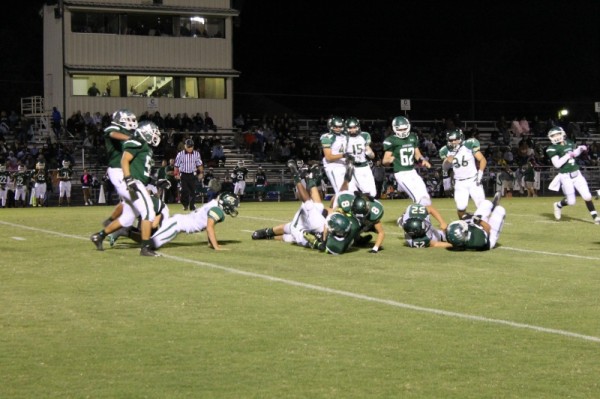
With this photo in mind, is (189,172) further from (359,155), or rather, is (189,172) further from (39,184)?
(39,184)

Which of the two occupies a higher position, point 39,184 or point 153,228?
point 39,184

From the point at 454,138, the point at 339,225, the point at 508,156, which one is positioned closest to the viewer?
the point at 339,225

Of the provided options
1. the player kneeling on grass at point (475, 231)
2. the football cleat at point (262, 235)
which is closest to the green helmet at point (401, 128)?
the player kneeling on grass at point (475, 231)

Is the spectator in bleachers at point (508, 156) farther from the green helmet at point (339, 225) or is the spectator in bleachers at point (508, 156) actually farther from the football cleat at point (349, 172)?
the green helmet at point (339, 225)

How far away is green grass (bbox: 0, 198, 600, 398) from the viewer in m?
5.99

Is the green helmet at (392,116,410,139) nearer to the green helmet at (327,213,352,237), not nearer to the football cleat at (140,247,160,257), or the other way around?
the green helmet at (327,213,352,237)

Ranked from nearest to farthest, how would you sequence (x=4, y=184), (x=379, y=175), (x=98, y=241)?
(x=98, y=241)
(x=4, y=184)
(x=379, y=175)

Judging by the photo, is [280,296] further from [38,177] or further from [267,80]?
[267,80]

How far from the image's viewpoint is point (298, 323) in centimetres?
790

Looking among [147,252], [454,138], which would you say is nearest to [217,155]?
[454,138]

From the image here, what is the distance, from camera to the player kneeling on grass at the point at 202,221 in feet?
43.2

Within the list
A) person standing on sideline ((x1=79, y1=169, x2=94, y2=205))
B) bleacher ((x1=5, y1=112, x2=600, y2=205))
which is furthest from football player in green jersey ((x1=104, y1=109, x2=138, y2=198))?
person standing on sideline ((x1=79, y1=169, x2=94, y2=205))

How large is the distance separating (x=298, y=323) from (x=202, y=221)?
18.7 ft

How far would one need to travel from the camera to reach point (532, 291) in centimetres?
965
